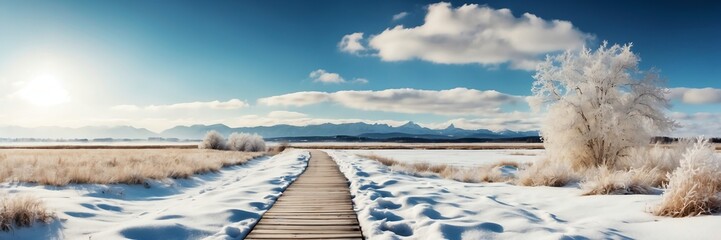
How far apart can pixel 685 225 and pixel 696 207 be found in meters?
0.77

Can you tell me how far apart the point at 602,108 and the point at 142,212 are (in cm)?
1562

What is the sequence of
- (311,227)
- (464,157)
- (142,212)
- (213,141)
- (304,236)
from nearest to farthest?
(304,236) → (311,227) → (142,212) → (464,157) → (213,141)

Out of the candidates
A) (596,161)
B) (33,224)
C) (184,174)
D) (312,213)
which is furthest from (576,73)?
(33,224)

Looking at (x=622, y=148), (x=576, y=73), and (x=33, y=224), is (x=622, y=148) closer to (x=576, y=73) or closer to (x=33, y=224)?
(x=576, y=73)

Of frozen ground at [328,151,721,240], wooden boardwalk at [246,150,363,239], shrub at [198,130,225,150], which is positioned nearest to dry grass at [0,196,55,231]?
wooden boardwalk at [246,150,363,239]

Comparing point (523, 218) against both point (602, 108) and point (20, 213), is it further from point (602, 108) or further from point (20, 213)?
point (602, 108)

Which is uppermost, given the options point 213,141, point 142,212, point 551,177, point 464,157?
point 213,141

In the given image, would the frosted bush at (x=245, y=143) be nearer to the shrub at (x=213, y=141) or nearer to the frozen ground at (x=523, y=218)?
the shrub at (x=213, y=141)

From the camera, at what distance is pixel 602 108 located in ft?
53.9

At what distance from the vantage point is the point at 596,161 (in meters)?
17.0

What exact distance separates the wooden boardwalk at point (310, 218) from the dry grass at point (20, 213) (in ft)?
10.5

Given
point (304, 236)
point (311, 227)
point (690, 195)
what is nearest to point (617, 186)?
point (690, 195)

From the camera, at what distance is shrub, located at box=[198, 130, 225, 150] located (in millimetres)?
70625

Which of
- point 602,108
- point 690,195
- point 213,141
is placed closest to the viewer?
point 690,195
